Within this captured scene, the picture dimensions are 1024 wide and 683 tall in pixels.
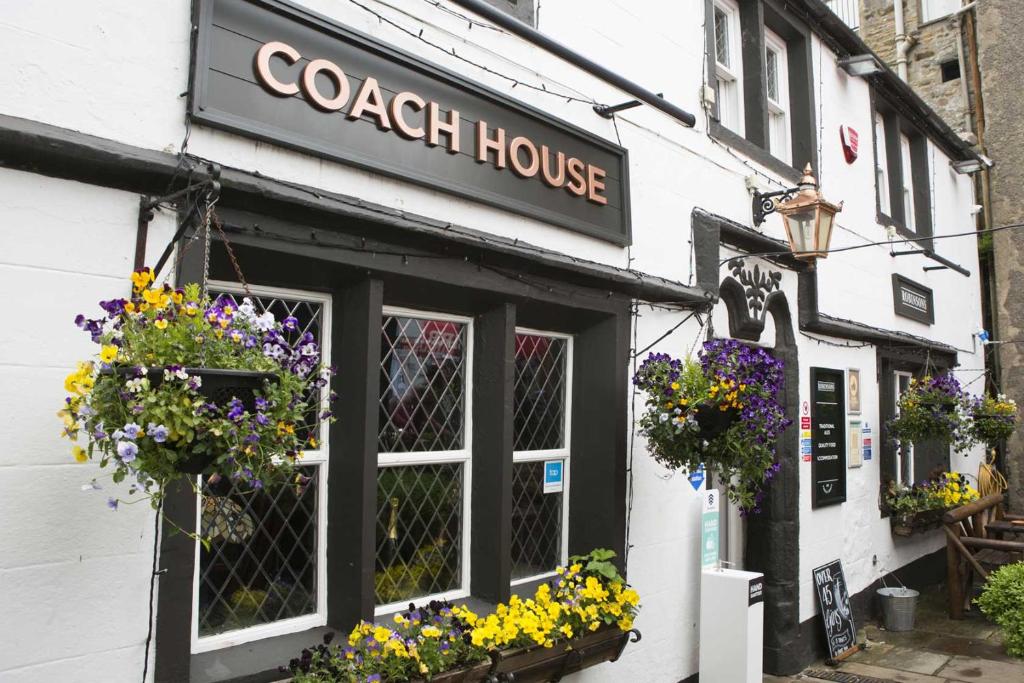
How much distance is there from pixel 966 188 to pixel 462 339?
1144cm

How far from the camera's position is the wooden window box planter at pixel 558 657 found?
13.4 ft

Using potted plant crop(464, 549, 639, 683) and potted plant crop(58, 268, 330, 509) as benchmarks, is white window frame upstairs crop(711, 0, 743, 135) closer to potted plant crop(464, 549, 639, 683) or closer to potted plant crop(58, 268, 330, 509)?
potted plant crop(464, 549, 639, 683)

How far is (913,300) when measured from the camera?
1053cm

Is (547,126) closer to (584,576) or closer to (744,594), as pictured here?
(584,576)

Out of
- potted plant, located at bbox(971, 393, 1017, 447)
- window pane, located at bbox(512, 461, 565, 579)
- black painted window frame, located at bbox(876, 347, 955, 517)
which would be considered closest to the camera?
window pane, located at bbox(512, 461, 565, 579)

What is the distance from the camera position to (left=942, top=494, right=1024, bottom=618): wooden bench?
8.64 metres

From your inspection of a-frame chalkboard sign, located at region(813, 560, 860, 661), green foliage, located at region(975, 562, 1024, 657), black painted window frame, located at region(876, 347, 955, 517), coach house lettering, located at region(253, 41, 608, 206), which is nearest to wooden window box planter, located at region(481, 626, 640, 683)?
coach house lettering, located at region(253, 41, 608, 206)

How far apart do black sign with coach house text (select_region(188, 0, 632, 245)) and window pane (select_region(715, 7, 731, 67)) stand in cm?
276

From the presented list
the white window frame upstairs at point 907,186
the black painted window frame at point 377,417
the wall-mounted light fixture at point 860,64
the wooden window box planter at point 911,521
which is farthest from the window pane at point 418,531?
the white window frame upstairs at point 907,186

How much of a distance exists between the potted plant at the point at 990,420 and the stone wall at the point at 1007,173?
2.39 meters

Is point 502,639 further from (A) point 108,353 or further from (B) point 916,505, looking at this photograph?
(B) point 916,505

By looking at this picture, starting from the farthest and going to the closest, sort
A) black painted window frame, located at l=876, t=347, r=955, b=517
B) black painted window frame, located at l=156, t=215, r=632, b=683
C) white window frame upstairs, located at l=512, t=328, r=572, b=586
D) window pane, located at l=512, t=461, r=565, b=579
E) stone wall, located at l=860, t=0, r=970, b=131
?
stone wall, located at l=860, t=0, r=970, b=131 < black painted window frame, located at l=876, t=347, r=955, b=517 < white window frame upstairs, located at l=512, t=328, r=572, b=586 < window pane, located at l=512, t=461, r=565, b=579 < black painted window frame, located at l=156, t=215, r=632, b=683

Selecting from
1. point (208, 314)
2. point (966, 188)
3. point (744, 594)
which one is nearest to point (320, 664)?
point (208, 314)

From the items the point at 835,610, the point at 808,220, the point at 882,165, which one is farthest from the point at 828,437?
the point at 882,165
